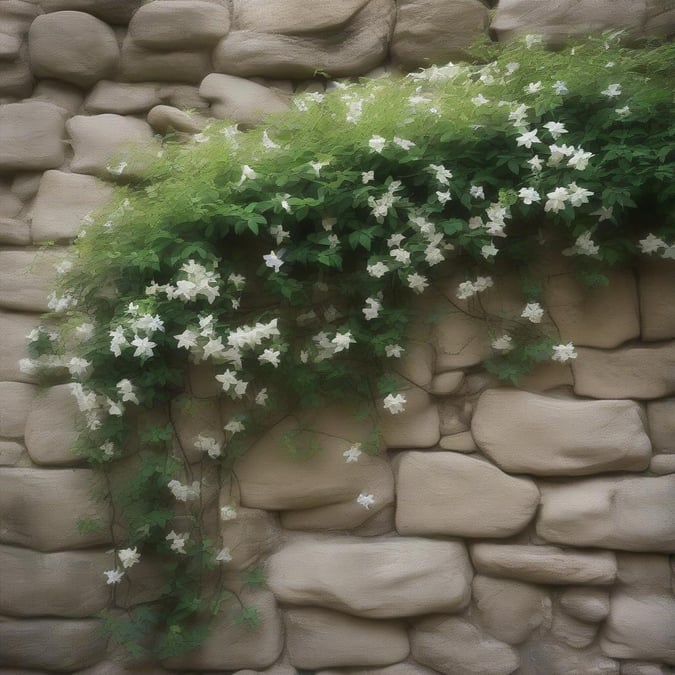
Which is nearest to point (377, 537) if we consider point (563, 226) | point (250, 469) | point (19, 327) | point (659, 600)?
point (250, 469)

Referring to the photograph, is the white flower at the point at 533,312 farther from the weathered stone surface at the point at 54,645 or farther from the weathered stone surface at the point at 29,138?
the weathered stone surface at the point at 29,138

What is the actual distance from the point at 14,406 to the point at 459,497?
1.46 metres

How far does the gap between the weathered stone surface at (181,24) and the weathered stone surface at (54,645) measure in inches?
78.5

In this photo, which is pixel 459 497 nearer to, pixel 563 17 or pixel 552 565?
pixel 552 565

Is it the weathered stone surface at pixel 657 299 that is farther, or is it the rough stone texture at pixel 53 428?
the rough stone texture at pixel 53 428

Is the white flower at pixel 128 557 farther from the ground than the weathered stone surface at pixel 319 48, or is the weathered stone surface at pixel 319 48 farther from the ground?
the weathered stone surface at pixel 319 48

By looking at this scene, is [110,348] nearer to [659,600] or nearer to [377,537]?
[377,537]

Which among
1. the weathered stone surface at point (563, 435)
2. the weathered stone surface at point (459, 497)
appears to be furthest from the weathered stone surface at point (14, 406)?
the weathered stone surface at point (563, 435)

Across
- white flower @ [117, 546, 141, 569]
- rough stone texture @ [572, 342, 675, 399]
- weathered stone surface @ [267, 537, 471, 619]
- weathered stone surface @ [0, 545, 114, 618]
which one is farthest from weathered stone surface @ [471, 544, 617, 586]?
weathered stone surface @ [0, 545, 114, 618]

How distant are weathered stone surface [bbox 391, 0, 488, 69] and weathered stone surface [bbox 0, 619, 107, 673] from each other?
2196 millimetres

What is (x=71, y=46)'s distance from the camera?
221 cm

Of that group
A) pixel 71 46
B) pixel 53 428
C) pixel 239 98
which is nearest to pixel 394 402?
pixel 53 428

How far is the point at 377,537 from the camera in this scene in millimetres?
1856

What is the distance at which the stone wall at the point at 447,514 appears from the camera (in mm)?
1754
